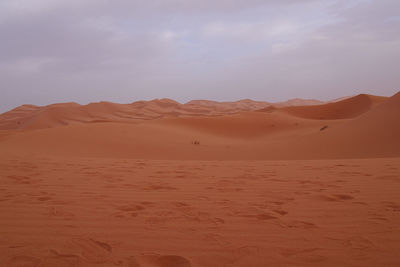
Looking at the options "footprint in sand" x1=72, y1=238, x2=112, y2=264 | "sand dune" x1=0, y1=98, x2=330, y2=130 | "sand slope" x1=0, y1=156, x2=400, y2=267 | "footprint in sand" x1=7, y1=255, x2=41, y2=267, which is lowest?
"footprint in sand" x1=7, y1=255, x2=41, y2=267

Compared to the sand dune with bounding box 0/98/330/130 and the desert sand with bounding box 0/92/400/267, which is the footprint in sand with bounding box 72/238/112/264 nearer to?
the desert sand with bounding box 0/92/400/267

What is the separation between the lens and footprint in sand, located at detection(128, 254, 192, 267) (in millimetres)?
1824

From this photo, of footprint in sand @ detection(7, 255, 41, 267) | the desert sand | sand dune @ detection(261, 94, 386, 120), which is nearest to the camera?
footprint in sand @ detection(7, 255, 41, 267)

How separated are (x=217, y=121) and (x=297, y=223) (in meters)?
19.3

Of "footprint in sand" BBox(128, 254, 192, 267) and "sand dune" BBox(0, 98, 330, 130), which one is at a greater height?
"sand dune" BBox(0, 98, 330, 130)

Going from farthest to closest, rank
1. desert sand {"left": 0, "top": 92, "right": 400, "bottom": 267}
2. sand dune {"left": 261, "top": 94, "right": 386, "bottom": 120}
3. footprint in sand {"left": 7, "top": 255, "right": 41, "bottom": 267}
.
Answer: sand dune {"left": 261, "top": 94, "right": 386, "bottom": 120}
desert sand {"left": 0, "top": 92, "right": 400, "bottom": 267}
footprint in sand {"left": 7, "top": 255, "right": 41, "bottom": 267}

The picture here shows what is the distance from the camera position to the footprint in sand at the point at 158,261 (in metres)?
1.82

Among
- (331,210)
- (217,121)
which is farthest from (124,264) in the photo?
(217,121)

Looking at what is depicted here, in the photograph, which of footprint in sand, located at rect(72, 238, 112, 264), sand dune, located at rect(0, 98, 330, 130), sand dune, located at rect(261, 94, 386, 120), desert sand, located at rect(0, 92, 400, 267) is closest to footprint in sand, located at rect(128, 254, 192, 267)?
desert sand, located at rect(0, 92, 400, 267)

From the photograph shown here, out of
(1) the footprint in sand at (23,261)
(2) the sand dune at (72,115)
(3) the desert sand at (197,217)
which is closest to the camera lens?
(1) the footprint in sand at (23,261)

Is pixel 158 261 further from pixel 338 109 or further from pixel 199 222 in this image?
pixel 338 109

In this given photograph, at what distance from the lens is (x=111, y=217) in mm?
2625

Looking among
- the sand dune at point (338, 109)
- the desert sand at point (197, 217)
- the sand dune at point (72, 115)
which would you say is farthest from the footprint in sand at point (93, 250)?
the sand dune at point (338, 109)

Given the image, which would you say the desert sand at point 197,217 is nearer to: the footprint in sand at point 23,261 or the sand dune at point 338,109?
the footprint in sand at point 23,261
